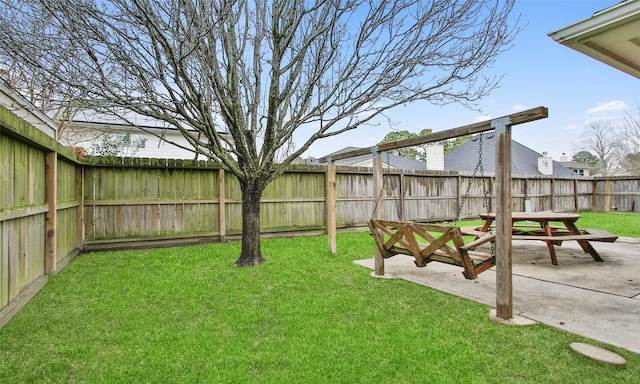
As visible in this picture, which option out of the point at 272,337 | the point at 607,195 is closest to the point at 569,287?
the point at 272,337

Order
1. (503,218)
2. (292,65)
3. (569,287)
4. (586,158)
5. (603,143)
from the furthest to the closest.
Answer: (586,158)
(603,143)
(292,65)
(569,287)
(503,218)

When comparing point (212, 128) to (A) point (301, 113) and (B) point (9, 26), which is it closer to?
(A) point (301, 113)

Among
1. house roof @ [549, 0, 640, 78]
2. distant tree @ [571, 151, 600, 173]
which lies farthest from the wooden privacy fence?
distant tree @ [571, 151, 600, 173]

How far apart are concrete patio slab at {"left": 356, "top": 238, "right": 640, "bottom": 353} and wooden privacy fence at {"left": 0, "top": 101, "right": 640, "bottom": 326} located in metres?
1.18

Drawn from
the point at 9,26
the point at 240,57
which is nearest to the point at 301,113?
the point at 240,57

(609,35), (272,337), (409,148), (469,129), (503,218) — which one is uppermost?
(409,148)

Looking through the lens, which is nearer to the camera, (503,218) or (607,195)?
(503,218)

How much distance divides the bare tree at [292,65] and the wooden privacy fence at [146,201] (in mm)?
1256

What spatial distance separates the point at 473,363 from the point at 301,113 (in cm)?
397

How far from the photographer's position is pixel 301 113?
514 cm

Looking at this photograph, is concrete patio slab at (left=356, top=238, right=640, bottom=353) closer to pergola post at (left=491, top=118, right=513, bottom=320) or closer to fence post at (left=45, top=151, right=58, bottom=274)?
pergola post at (left=491, top=118, right=513, bottom=320)

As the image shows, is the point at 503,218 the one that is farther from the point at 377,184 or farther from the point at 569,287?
the point at 377,184

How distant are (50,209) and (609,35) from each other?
19.4 ft

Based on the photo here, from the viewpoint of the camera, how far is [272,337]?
2.56m
